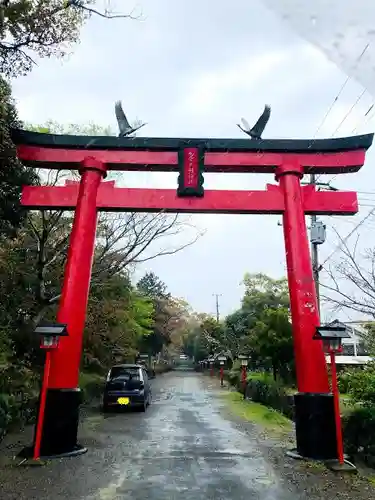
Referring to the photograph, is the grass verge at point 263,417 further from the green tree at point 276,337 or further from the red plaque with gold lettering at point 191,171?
the red plaque with gold lettering at point 191,171

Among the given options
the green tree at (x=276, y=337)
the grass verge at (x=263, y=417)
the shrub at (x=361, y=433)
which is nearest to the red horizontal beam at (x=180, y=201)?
the shrub at (x=361, y=433)

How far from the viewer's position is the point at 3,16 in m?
8.13

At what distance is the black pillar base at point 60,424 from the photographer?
7.62 metres

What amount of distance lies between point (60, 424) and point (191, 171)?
5.43 metres

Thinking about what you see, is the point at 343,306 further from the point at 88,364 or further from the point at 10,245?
the point at 88,364

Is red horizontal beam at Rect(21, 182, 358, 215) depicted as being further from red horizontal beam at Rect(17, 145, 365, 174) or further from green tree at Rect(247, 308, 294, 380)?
green tree at Rect(247, 308, 294, 380)

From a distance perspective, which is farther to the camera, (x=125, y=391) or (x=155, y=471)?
(x=125, y=391)

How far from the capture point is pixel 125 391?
15.0 meters

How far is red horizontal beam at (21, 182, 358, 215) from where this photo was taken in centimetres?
945

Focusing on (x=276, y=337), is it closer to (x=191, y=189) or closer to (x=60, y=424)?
(x=191, y=189)

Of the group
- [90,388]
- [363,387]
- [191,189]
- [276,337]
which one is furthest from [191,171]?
[90,388]

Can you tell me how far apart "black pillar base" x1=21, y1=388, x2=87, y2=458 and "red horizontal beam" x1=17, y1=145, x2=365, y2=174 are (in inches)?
185

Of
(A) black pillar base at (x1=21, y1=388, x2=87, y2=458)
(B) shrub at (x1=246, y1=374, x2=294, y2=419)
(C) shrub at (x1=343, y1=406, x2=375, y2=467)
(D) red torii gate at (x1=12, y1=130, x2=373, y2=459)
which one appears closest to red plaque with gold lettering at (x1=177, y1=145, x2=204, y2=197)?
(D) red torii gate at (x1=12, y1=130, x2=373, y2=459)

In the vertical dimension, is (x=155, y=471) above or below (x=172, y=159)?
below
